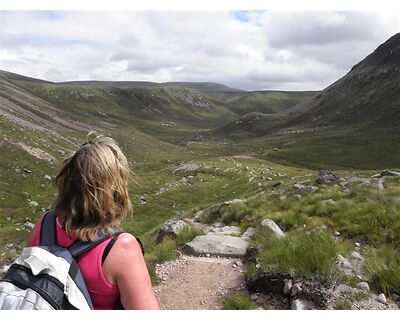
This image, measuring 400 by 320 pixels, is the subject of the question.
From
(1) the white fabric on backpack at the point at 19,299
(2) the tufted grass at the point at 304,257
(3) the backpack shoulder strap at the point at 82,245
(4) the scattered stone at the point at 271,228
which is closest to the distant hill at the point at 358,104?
(4) the scattered stone at the point at 271,228

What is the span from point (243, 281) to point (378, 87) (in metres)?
148

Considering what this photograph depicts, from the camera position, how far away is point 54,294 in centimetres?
303

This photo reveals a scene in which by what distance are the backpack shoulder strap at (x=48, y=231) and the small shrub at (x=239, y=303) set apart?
4.47 metres

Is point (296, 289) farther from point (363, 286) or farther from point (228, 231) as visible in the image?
point (228, 231)

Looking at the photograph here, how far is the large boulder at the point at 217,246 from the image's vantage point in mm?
10312

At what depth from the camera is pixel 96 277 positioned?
3301mm

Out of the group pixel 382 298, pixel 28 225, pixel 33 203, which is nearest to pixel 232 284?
pixel 382 298

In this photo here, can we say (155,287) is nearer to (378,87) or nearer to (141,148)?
(141,148)

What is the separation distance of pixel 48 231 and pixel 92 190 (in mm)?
541

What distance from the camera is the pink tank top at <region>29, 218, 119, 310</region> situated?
3.30m

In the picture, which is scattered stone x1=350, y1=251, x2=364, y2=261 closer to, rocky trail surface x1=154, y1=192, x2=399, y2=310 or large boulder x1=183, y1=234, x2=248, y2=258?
Answer: rocky trail surface x1=154, y1=192, x2=399, y2=310

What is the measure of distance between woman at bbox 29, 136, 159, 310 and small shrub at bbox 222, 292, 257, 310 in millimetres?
4040

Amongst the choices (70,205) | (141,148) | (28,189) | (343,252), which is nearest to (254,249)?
(343,252)

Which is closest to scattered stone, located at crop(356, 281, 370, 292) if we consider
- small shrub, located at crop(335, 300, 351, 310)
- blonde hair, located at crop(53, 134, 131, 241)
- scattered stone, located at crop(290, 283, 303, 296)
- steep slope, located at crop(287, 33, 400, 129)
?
small shrub, located at crop(335, 300, 351, 310)
